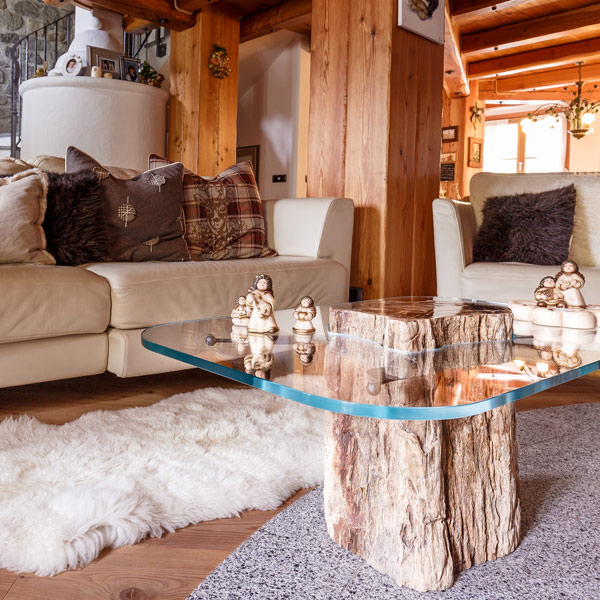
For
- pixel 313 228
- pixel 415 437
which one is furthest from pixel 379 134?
pixel 415 437

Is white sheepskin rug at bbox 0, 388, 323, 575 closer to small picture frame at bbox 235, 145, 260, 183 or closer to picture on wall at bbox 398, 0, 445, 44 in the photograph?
picture on wall at bbox 398, 0, 445, 44

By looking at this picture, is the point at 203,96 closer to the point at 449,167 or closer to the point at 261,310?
the point at 449,167

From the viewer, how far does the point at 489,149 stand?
35.5ft

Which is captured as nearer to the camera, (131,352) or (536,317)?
(536,317)

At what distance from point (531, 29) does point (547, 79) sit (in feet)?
6.85

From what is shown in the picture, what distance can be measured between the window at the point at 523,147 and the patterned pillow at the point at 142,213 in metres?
8.61

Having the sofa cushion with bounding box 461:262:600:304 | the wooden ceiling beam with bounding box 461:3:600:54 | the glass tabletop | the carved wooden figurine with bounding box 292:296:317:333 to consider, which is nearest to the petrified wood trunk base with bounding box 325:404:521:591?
the glass tabletop

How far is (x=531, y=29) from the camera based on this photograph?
6.30 metres

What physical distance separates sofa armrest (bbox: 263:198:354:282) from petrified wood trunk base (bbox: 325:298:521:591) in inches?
65.3

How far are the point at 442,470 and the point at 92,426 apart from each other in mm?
1099

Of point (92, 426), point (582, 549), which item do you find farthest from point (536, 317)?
point (92, 426)

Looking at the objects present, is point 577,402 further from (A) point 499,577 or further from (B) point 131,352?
(B) point 131,352

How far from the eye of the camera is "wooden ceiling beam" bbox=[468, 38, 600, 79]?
6.88 meters

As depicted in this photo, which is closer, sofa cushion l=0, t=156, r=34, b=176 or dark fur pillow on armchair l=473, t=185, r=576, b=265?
sofa cushion l=0, t=156, r=34, b=176
